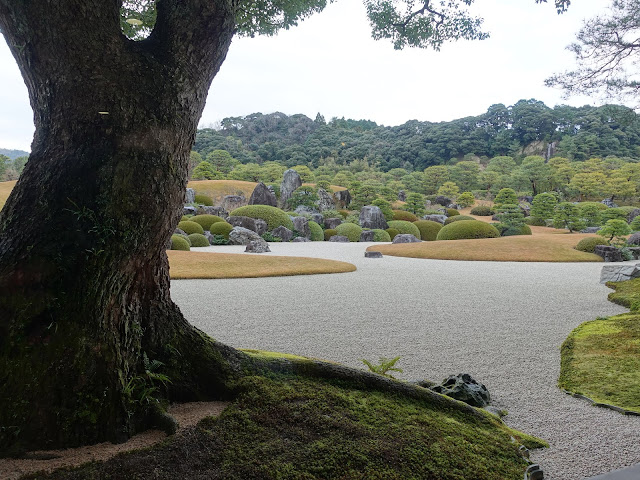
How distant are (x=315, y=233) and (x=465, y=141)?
1128 inches

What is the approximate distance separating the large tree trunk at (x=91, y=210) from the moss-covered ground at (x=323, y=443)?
0.23 m

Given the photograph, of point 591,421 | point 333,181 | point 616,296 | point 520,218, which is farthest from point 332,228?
point 591,421

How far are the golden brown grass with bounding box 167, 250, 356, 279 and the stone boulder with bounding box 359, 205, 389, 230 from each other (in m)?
11.1

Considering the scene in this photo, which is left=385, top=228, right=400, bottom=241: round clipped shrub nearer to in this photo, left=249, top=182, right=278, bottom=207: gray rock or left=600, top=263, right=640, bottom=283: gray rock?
left=249, top=182, right=278, bottom=207: gray rock

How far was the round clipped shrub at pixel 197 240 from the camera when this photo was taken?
48.3 ft

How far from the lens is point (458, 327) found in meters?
4.48

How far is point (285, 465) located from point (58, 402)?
77 cm

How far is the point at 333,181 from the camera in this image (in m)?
32.5

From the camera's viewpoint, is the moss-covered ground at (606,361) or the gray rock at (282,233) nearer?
the moss-covered ground at (606,361)

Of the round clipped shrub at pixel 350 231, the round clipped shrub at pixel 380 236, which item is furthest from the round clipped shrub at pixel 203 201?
the round clipped shrub at pixel 380 236

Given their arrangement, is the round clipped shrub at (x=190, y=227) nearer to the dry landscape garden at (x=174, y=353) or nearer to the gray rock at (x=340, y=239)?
the gray rock at (x=340, y=239)

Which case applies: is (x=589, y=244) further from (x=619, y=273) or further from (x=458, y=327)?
(x=458, y=327)

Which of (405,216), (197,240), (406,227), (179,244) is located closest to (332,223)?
(406,227)

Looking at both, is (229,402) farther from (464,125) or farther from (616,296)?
(464,125)
